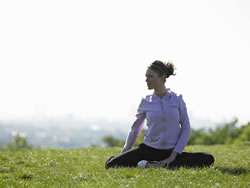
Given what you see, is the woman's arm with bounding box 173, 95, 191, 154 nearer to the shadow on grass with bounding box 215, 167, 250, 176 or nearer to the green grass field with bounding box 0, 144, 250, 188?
the green grass field with bounding box 0, 144, 250, 188

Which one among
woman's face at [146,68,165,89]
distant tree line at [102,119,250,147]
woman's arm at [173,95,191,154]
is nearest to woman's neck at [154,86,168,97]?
woman's face at [146,68,165,89]

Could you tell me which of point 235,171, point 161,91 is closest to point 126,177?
point 161,91

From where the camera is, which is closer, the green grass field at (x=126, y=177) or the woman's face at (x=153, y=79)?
the green grass field at (x=126, y=177)

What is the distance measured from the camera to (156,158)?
7.10 meters

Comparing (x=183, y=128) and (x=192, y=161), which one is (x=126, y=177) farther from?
(x=183, y=128)

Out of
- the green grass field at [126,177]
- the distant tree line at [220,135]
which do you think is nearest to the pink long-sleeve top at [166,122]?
the green grass field at [126,177]

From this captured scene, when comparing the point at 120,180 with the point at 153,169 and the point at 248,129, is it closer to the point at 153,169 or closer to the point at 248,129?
the point at 153,169

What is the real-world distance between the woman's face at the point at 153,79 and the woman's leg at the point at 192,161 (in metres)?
1.64

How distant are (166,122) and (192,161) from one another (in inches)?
39.4

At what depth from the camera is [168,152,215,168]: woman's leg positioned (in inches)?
271

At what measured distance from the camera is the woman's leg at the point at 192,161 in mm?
6887

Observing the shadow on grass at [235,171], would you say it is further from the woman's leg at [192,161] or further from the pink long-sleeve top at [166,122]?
the pink long-sleeve top at [166,122]

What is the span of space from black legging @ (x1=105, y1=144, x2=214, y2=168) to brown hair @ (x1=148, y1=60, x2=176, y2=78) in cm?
168

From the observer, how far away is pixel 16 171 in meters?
7.17
